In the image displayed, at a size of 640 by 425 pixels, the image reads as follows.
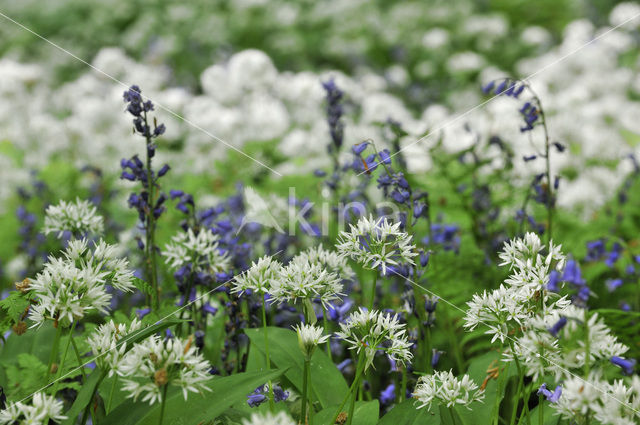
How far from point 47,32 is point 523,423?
10.6 metres

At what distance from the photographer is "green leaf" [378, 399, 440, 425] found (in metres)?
1.48

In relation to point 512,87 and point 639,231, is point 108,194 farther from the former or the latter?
point 639,231

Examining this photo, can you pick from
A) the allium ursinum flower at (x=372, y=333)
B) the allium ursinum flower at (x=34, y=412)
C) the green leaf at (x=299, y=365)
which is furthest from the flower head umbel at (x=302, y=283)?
the allium ursinum flower at (x=34, y=412)

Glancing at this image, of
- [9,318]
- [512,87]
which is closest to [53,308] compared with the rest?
[9,318]

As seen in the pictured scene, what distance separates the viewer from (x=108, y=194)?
3.68 meters

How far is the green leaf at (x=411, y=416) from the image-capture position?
1.48 metres

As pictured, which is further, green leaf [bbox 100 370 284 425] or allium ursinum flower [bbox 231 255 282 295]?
allium ursinum flower [bbox 231 255 282 295]

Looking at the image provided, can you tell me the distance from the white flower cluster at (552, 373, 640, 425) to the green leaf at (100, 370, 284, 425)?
2.02 ft

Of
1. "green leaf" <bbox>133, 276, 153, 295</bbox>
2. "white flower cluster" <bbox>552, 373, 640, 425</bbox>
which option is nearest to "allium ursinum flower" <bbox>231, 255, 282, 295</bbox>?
"green leaf" <bbox>133, 276, 153, 295</bbox>

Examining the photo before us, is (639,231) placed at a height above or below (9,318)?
above

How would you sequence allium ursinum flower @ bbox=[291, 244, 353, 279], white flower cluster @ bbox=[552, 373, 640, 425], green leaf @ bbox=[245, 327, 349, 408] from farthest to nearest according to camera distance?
1. green leaf @ bbox=[245, 327, 349, 408]
2. allium ursinum flower @ bbox=[291, 244, 353, 279]
3. white flower cluster @ bbox=[552, 373, 640, 425]

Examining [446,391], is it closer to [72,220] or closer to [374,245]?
[374,245]

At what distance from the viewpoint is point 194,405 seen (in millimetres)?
1363

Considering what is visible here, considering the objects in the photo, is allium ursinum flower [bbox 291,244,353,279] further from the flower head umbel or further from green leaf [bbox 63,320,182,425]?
green leaf [bbox 63,320,182,425]
